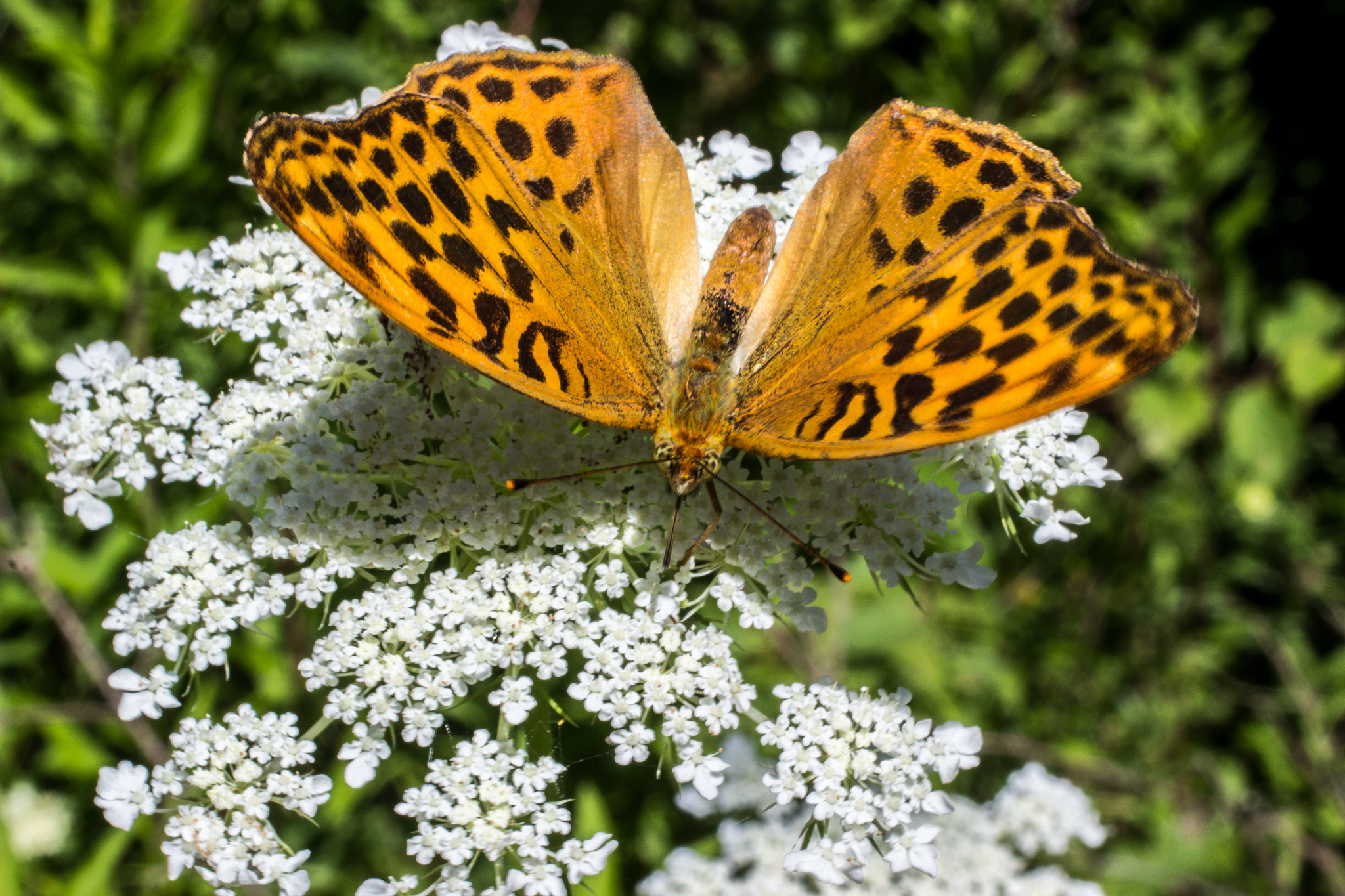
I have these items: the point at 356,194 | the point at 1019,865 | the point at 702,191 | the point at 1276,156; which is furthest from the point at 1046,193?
the point at 1276,156

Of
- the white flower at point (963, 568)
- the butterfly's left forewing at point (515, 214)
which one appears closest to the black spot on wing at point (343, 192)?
the butterfly's left forewing at point (515, 214)

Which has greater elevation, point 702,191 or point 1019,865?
point 702,191

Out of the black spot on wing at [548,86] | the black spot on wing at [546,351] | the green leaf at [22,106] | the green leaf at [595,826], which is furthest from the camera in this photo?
the green leaf at [22,106]

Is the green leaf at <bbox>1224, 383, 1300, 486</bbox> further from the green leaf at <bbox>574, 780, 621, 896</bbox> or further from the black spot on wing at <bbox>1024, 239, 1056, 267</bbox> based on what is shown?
the green leaf at <bbox>574, 780, 621, 896</bbox>

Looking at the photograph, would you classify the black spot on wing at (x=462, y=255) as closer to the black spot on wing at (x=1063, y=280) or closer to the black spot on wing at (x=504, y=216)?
the black spot on wing at (x=504, y=216)

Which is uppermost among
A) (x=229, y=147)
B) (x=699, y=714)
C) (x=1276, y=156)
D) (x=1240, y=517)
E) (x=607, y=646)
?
(x=1276, y=156)

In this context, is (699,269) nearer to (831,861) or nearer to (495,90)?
(495,90)

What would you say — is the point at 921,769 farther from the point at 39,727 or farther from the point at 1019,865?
the point at 39,727
